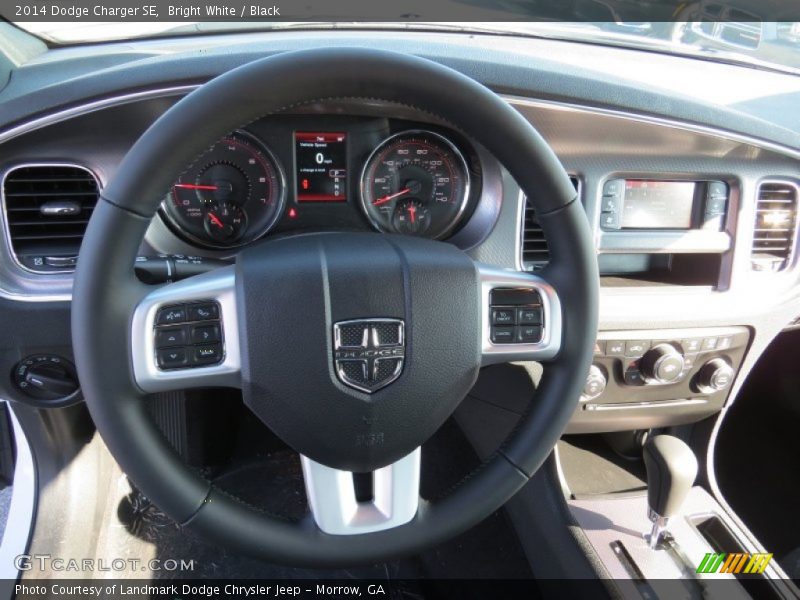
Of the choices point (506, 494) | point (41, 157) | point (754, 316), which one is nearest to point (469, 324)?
point (506, 494)

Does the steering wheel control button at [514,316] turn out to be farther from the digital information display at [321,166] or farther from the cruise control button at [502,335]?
the digital information display at [321,166]

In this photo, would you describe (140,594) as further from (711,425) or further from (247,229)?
(711,425)

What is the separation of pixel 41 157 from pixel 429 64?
85 centimetres

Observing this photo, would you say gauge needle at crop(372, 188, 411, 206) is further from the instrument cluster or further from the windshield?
the windshield

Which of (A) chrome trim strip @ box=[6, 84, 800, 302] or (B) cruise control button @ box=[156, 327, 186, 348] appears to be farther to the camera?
(A) chrome trim strip @ box=[6, 84, 800, 302]

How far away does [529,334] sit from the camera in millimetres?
1173

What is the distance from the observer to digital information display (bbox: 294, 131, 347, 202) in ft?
4.87

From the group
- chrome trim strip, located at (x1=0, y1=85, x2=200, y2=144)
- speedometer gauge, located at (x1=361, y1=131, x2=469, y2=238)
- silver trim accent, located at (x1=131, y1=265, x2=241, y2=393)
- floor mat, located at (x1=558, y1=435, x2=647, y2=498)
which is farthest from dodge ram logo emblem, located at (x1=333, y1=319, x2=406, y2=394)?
floor mat, located at (x1=558, y1=435, x2=647, y2=498)

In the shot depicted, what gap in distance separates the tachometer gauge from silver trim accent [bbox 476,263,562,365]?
56 cm

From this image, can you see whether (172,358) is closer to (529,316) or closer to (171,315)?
(171,315)

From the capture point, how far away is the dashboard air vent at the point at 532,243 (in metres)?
1.59

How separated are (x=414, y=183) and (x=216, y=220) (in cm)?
45

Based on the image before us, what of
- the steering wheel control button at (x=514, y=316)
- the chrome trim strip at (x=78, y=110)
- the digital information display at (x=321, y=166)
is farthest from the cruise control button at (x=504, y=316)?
the chrome trim strip at (x=78, y=110)

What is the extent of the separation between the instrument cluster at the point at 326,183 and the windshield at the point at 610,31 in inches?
21.7
